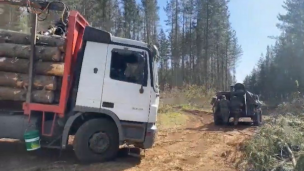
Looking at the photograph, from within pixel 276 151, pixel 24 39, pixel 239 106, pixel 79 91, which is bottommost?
pixel 276 151

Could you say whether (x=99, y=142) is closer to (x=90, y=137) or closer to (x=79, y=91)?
(x=90, y=137)

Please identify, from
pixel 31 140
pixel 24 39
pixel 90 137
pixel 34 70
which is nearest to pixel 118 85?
pixel 90 137

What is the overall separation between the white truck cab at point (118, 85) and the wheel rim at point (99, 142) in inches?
7.0

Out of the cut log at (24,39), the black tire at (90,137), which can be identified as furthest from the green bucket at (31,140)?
the cut log at (24,39)

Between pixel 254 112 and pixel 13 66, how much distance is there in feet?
38.8

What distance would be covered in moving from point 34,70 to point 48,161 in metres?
2.20

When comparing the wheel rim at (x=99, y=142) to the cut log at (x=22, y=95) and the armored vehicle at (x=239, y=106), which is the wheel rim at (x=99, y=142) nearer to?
the cut log at (x=22, y=95)

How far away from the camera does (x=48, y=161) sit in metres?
7.95

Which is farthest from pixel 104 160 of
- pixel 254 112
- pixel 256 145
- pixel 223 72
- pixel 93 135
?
pixel 223 72

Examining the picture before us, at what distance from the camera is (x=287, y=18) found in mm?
39250

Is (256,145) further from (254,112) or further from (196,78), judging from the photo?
(196,78)

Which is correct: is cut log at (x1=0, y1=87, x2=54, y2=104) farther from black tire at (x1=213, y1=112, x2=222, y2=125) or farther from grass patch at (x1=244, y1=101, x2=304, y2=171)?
black tire at (x1=213, y1=112, x2=222, y2=125)

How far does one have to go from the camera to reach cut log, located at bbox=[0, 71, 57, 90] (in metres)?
7.53

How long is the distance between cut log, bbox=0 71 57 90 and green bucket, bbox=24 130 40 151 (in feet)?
3.41
